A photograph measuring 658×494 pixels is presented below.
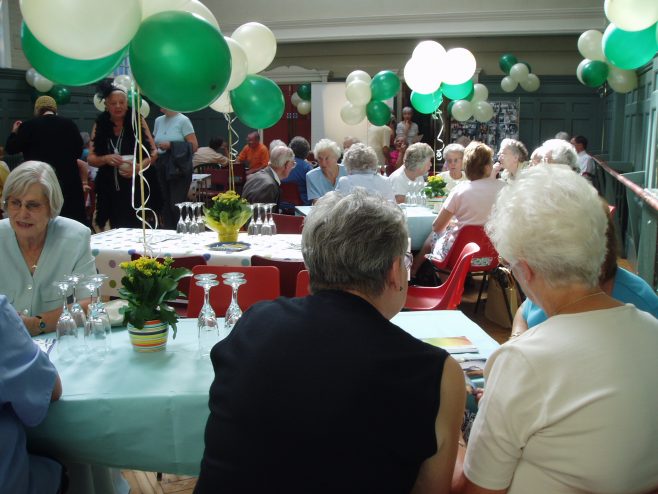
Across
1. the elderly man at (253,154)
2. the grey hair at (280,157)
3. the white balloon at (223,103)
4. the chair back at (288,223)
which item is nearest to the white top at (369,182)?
the grey hair at (280,157)

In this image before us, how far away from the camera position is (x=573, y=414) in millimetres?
1178

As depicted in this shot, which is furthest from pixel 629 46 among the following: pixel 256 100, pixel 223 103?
pixel 223 103

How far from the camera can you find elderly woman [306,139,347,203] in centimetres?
600

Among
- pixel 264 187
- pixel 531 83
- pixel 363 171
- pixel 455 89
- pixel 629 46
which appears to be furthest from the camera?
pixel 531 83

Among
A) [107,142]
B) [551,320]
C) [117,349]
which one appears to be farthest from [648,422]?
[107,142]

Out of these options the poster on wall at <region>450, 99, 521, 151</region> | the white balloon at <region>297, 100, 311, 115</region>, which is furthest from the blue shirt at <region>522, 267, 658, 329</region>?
the white balloon at <region>297, 100, 311, 115</region>

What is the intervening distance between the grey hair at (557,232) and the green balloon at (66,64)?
1823mm

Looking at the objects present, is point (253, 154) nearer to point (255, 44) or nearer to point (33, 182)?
point (255, 44)

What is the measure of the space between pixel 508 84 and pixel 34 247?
36.2 ft

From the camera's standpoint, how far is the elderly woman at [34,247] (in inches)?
99.1

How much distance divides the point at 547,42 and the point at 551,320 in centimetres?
1300

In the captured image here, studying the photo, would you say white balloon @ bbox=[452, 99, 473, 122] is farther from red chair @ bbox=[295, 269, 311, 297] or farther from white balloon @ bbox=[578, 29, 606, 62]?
red chair @ bbox=[295, 269, 311, 297]

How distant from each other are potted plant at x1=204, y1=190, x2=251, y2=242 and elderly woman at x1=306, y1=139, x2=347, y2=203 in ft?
7.17

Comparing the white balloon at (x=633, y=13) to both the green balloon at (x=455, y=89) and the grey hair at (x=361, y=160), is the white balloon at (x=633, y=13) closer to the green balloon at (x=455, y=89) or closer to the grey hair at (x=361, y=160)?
the grey hair at (x=361, y=160)
